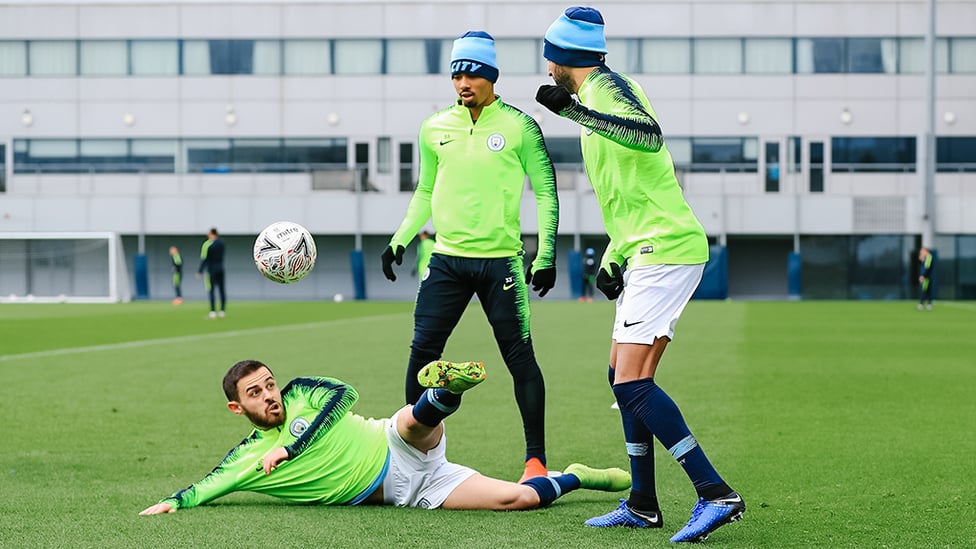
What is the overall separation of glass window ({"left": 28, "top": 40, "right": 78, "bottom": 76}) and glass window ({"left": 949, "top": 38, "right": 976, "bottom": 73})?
34.5 meters

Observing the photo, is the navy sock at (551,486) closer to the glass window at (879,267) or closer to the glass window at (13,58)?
the glass window at (879,267)

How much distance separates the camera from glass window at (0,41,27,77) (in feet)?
169

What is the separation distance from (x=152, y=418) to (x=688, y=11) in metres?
43.7

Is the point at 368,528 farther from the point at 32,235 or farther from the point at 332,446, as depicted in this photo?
the point at 32,235

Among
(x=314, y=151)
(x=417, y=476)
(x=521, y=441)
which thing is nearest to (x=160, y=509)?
(x=417, y=476)

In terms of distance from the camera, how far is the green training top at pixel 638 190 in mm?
5410

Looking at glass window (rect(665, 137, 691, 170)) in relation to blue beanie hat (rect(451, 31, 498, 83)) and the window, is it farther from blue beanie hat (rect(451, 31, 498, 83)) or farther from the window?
blue beanie hat (rect(451, 31, 498, 83))

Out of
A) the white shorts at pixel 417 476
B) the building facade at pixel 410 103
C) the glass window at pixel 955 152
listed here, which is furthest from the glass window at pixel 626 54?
the white shorts at pixel 417 476

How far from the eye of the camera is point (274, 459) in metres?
5.84

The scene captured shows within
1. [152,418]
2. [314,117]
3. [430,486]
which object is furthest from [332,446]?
[314,117]

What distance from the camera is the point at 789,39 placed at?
165 feet

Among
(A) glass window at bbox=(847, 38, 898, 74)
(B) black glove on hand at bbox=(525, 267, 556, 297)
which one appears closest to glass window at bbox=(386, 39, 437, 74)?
(A) glass window at bbox=(847, 38, 898, 74)

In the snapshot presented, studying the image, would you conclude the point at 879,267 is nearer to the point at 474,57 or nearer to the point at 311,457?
→ the point at 474,57

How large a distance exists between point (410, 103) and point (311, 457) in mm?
45372
